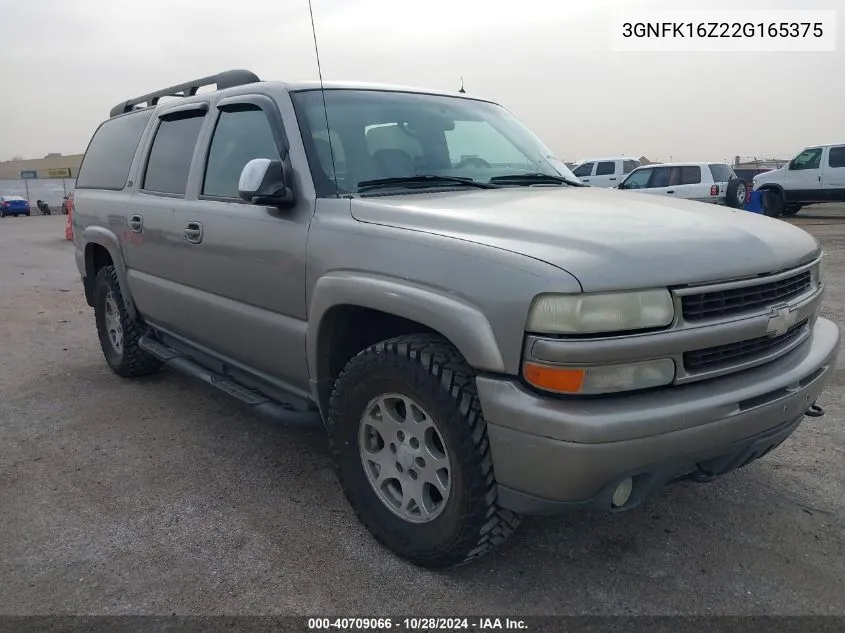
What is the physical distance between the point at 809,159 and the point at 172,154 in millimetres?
18548

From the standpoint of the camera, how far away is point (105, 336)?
546 cm

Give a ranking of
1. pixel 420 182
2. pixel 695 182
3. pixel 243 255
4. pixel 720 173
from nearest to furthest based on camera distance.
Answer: pixel 420 182 < pixel 243 255 < pixel 695 182 < pixel 720 173

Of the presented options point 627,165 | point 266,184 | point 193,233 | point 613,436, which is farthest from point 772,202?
point 613,436

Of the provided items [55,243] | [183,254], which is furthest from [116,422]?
[55,243]

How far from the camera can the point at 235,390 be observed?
363cm

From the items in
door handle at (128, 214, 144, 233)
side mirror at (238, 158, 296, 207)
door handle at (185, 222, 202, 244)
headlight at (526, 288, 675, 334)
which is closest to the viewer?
headlight at (526, 288, 675, 334)

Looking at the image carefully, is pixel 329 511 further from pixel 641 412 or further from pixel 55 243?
pixel 55 243

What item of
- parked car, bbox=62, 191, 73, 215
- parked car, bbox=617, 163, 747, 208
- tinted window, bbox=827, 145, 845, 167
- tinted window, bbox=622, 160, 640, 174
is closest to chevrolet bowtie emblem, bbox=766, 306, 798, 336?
parked car, bbox=62, 191, 73, 215

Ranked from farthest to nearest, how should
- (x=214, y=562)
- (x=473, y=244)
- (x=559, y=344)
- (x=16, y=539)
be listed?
1. (x=16, y=539)
2. (x=214, y=562)
3. (x=473, y=244)
4. (x=559, y=344)

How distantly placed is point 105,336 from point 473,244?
4.08 m

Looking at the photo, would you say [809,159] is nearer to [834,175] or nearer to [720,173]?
[834,175]

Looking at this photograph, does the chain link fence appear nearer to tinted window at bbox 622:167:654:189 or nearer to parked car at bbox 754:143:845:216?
tinted window at bbox 622:167:654:189

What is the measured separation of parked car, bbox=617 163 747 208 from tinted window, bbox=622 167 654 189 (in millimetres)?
35

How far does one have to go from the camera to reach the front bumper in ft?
6.94
